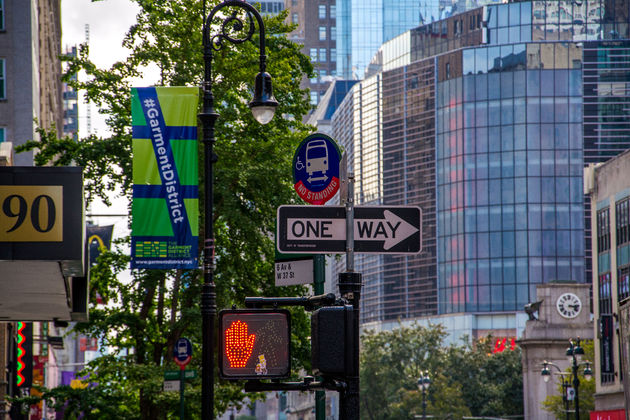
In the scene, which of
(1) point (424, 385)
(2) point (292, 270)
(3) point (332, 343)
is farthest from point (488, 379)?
(3) point (332, 343)

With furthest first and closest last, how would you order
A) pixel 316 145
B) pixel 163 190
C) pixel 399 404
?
1. pixel 399 404
2. pixel 163 190
3. pixel 316 145

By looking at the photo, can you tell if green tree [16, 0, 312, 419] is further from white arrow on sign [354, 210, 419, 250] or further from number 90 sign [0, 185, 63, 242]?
white arrow on sign [354, 210, 419, 250]

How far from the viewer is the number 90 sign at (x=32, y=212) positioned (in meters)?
19.2

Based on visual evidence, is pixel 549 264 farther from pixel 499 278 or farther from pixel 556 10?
pixel 556 10

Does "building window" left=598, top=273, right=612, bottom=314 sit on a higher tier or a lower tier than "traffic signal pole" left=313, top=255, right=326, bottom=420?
higher

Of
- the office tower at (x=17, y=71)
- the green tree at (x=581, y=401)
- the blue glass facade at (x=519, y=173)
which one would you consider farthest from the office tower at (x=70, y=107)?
the office tower at (x=17, y=71)

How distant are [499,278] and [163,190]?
412 feet

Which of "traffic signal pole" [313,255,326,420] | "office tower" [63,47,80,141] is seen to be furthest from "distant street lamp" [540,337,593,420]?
"office tower" [63,47,80,141]

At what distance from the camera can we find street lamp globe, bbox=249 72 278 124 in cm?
1655

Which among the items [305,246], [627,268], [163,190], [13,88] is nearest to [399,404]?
[627,268]

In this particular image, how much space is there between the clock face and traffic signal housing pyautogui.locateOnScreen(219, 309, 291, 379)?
94.3 m

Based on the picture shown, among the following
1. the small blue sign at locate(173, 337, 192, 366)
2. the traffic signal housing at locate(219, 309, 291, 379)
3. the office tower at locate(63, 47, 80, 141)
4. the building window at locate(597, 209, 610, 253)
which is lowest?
the small blue sign at locate(173, 337, 192, 366)

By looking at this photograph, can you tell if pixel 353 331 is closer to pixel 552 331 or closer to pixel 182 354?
pixel 182 354

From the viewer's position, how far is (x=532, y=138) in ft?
474
